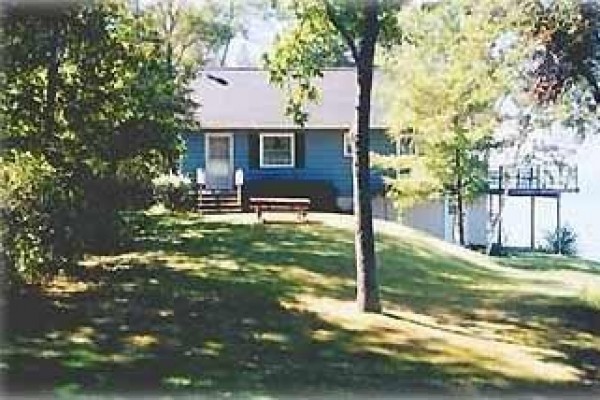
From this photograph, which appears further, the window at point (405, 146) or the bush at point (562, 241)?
the bush at point (562, 241)

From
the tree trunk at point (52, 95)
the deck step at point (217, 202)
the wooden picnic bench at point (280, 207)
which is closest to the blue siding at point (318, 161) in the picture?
the deck step at point (217, 202)

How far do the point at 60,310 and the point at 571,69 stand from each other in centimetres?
557

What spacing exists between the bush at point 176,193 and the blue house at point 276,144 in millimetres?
3550

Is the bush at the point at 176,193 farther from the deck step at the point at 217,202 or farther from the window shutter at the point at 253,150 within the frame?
the window shutter at the point at 253,150

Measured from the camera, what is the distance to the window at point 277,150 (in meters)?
21.2

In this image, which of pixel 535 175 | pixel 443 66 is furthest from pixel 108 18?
pixel 535 175

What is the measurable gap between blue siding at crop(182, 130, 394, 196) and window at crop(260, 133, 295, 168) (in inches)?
5.6

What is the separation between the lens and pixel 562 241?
892 inches

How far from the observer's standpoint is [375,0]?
353 inches

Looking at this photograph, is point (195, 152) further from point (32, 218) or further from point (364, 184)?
point (32, 218)

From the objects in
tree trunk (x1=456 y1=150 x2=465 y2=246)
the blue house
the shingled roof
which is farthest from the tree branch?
the blue house

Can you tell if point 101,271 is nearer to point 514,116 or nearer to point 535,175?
point 514,116

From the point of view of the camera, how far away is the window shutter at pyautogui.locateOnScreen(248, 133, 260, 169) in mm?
21172

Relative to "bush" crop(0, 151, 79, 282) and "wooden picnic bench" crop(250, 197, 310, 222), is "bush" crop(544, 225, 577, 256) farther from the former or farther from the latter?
"bush" crop(0, 151, 79, 282)
